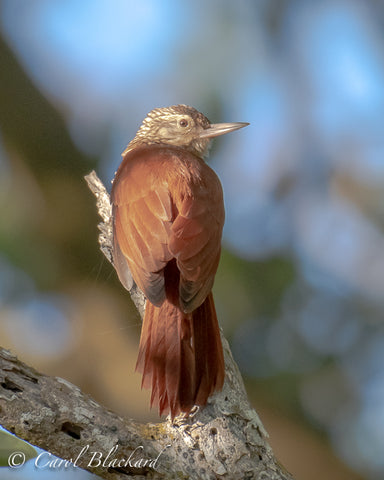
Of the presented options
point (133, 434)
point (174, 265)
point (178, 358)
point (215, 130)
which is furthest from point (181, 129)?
point (133, 434)

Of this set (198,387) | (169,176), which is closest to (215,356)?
(198,387)

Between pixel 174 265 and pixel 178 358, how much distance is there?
400mm

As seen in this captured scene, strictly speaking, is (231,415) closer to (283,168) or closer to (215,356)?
(215,356)

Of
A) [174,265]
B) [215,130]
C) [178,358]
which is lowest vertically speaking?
[178,358]

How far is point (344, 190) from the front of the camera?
5.66 m

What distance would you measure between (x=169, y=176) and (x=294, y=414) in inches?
96.4

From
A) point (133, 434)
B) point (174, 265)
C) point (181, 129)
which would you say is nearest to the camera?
point (133, 434)

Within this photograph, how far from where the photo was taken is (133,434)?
2.63 metres

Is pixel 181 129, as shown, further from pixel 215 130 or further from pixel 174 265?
pixel 174 265

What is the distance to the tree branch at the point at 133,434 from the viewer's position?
2.48 meters

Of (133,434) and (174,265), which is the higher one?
(174,265)

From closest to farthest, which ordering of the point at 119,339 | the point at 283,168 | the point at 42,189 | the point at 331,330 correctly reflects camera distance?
1. the point at 119,339
2. the point at 42,189
3. the point at 331,330
4. the point at 283,168

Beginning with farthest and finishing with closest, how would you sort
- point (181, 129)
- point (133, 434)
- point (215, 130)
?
point (181, 129), point (215, 130), point (133, 434)

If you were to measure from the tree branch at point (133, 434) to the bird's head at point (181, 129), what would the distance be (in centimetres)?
146
